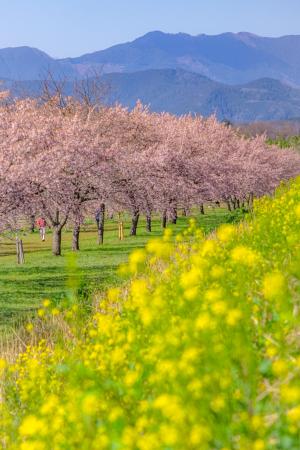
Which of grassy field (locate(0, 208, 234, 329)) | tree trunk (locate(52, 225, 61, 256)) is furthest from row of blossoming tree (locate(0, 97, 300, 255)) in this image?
grassy field (locate(0, 208, 234, 329))

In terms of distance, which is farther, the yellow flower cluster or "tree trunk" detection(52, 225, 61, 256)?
"tree trunk" detection(52, 225, 61, 256)

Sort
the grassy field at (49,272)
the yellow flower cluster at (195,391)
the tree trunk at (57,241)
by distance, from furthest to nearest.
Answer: the tree trunk at (57,241), the grassy field at (49,272), the yellow flower cluster at (195,391)

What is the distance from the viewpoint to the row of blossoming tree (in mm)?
28197

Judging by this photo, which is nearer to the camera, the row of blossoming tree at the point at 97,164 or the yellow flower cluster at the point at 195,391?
the yellow flower cluster at the point at 195,391

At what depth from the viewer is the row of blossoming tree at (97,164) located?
28197mm

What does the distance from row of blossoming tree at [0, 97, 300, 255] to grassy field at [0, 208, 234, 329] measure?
6.62 ft

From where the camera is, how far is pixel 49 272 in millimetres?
29734

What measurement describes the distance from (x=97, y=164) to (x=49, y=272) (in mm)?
8813

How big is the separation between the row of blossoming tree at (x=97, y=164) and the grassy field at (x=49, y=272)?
6.62ft

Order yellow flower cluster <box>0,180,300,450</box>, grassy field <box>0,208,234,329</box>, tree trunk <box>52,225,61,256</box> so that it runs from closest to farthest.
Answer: yellow flower cluster <box>0,180,300,450</box>, grassy field <box>0,208,234,329</box>, tree trunk <box>52,225,61,256</box>

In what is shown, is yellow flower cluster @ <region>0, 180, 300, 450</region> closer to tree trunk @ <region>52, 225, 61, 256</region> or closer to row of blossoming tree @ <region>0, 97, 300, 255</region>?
row of blossoming tree @ <region>0, 97, 300, 255</region>

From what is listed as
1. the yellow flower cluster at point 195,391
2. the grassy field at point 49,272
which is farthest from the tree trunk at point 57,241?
the yellow flower cluster at point 195,391

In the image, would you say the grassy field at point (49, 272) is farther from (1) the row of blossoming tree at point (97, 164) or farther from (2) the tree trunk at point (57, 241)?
(1) the row of blossoming tree at point (97, 164)

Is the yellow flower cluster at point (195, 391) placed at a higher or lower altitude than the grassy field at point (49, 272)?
higher
